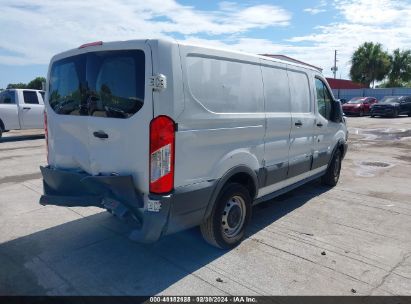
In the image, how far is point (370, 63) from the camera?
5381 cm

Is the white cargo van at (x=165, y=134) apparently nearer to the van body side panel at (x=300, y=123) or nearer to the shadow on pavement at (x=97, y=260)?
the van body side panel at (x=300, y=123)

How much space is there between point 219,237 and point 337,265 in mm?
1286

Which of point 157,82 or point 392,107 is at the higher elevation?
point 157,82

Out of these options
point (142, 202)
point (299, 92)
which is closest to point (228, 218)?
point (142, 202)

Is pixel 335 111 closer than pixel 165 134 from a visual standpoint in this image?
No

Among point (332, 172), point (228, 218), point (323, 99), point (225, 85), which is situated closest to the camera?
point (225, 85)

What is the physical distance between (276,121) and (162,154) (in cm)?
199

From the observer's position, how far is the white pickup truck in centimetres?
1442

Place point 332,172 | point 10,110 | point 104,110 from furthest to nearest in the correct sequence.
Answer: point 10,110
point 332,172
point 104,110

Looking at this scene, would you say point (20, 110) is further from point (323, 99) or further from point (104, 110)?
point (104, 110)

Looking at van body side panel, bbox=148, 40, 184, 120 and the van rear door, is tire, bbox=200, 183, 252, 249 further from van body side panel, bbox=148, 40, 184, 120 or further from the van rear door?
van body side panel, bbox=148, 40, 184, 120

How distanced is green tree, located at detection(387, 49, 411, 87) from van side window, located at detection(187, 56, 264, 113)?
58.9 m

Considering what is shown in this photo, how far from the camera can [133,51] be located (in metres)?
3.39

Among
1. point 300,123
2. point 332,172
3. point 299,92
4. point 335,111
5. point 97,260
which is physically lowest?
point 97,260
